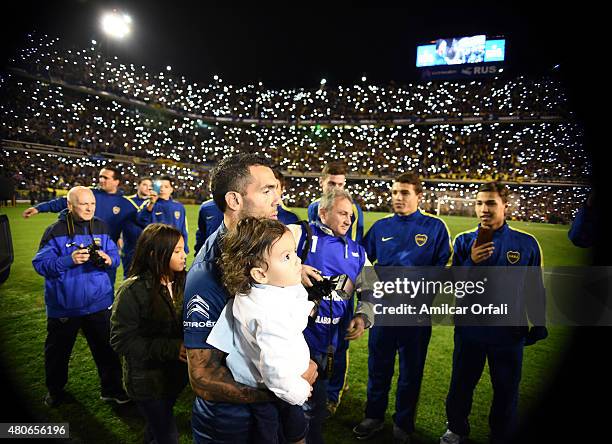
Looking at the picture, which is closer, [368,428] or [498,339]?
[498,339]

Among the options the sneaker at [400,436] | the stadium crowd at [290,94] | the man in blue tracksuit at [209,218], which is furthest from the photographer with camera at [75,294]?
the stadium crowd at [290,94]

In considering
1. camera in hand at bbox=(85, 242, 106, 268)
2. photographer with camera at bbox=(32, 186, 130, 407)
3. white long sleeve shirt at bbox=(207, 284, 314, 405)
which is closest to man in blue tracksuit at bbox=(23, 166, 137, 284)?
photographer with camera at bbox=(32, 186, 130, 407)

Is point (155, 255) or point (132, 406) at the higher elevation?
point (155, 255)

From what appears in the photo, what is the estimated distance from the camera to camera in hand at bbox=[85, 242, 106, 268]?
3568 mm

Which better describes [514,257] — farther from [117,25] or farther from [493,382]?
[117,25]

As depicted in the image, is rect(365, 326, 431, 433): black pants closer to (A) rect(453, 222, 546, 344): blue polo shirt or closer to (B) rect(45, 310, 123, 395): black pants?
(A) rect(453, 222, 546, 344): blue polo shirt

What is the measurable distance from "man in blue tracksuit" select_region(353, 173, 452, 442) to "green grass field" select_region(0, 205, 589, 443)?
0.27m

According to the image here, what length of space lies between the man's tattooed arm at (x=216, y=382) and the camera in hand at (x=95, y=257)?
8.22 ft

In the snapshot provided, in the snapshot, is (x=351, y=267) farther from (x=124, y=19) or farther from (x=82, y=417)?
(x=124, y=19)

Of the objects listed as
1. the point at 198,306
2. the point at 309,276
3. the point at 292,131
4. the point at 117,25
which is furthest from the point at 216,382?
the point at 292,131

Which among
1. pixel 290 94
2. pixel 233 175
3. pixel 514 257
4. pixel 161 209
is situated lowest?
pixel 514 257

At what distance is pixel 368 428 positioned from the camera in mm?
3439

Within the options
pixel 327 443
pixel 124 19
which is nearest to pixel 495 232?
pixel 327 443

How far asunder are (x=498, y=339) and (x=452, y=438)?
1048 mm
